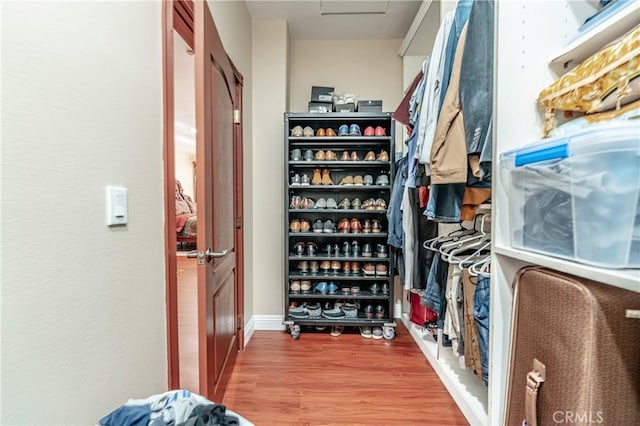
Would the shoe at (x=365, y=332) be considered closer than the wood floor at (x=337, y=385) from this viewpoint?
No

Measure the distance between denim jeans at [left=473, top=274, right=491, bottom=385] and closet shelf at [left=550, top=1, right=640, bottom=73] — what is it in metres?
0.80

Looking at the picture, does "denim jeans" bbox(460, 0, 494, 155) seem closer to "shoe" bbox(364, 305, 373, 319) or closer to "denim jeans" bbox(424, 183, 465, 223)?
→ "denim jeans" bbox(424, 183, 465, 223)

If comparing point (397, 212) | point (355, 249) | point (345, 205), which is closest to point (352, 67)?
point (345, 205)

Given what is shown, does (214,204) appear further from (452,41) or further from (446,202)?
(452,41)

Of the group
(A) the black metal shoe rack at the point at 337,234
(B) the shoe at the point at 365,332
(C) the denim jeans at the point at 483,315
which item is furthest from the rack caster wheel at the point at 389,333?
(C) the denim jeans at the point at 483,315

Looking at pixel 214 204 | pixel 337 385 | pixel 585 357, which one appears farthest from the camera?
pixel 337 385

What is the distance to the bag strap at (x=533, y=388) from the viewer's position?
65 cm

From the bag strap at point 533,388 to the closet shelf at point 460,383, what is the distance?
28.5 inches

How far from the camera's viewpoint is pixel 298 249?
2.38 metres

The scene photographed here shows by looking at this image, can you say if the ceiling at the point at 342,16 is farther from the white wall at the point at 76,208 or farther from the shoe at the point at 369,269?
the shoe at the point at 369,269

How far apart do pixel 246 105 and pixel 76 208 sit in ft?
5.83

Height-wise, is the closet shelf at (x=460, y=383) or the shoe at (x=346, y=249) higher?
the shoe at (x=346, y=249)

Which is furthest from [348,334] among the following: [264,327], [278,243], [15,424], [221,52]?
[221,52]

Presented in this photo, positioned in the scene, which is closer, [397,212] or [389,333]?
[397,212]
